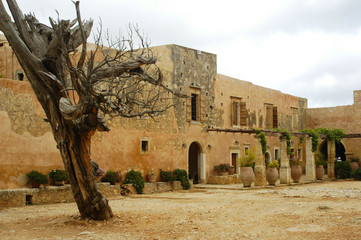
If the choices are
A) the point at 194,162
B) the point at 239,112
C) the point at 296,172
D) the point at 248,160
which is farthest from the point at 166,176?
→ the point at 239,112

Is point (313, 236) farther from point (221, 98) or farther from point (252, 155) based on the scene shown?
point (221, 98)

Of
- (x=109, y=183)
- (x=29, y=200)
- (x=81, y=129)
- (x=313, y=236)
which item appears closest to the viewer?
(x=313, y=236)

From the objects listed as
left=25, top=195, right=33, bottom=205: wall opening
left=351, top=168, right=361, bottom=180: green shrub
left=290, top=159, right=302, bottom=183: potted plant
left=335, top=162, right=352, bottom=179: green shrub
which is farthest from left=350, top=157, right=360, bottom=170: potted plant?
left=25, top=195, right=33, bottom=205: wall opening

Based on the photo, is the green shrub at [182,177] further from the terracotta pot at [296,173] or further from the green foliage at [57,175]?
the green foliage at [57,175]

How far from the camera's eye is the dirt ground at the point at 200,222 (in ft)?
26.8

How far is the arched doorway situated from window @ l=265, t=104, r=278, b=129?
694cm

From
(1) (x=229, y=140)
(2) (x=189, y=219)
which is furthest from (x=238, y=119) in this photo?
(2) (x=189, y=219)

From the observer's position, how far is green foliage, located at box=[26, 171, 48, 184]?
14.0 meters

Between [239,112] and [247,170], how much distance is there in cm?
678

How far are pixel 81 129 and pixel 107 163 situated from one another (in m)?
7.96

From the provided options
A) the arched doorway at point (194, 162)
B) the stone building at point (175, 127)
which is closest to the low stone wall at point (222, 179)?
the stone building at point (175, 127)

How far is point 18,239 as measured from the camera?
8008mm

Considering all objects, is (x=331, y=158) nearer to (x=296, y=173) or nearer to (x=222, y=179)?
(x=296, y=173)

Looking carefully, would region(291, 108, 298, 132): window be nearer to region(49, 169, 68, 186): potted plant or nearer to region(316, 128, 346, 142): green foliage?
region(316, 128, 346, 142): green foliage
